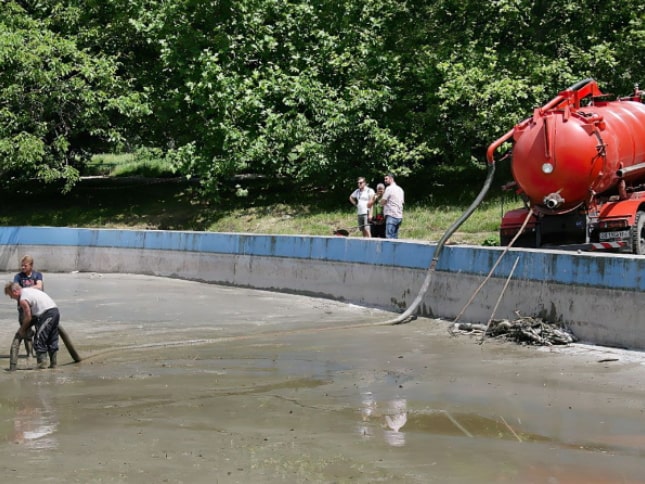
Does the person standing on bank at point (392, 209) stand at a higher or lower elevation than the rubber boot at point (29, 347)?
higher

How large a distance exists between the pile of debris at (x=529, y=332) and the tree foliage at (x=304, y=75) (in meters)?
12.3

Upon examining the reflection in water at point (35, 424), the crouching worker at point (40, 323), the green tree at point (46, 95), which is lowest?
the reflection in water at point (35, 424)

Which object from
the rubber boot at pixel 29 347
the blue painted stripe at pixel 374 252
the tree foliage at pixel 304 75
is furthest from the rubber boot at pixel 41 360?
the tree foliage at pixel 304 75

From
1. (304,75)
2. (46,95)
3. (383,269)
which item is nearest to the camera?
(383,269)

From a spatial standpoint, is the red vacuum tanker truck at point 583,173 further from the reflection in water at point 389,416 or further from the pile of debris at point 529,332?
the reflection in water at point 389,416

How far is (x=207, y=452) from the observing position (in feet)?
28.3

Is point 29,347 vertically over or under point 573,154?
under

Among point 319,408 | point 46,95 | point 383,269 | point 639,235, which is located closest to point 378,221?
point 383,269

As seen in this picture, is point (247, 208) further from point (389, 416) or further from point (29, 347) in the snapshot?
point (389, 416)

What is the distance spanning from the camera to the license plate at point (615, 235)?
16031 millimetres

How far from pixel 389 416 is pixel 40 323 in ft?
18.0

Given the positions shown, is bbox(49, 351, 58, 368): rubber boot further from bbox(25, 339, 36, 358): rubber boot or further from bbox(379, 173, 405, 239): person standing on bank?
bbox(379, 173, 405, 239): person standing on bank

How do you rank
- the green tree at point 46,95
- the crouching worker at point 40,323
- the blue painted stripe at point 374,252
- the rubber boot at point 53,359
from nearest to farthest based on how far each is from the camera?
the crouching worker at point 40,323
the rubber boot at point 53,359
the blue painted stripe at point 374,252
the green tree at point 46,95

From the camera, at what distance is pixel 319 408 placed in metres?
10.3
